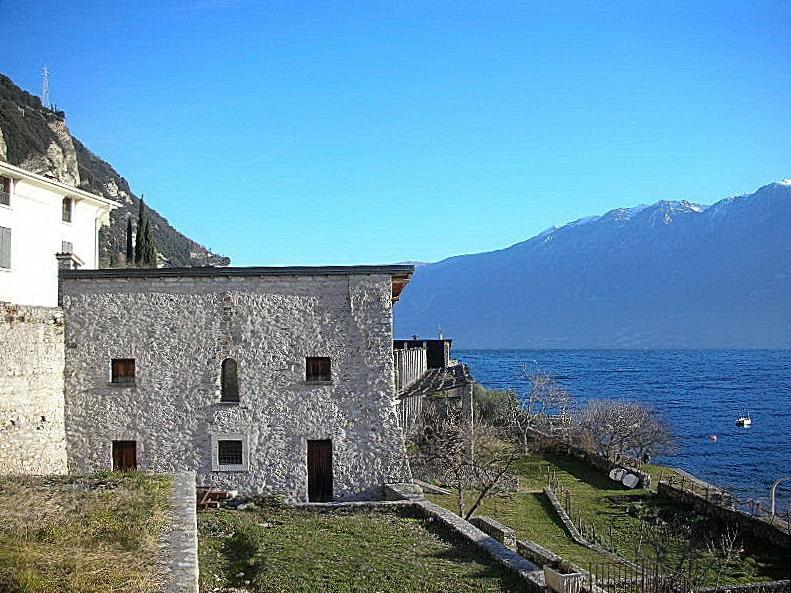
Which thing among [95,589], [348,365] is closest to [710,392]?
[348,365]

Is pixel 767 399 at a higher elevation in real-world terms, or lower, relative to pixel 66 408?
lower

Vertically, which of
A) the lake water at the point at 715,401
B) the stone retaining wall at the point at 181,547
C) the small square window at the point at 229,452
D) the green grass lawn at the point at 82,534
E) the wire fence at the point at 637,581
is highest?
the green grass lawn at the point at 82,534

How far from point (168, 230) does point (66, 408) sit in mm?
76557

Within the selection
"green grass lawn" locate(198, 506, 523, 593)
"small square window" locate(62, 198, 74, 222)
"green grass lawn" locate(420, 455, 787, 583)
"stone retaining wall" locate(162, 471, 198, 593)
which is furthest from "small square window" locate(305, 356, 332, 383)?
"small square window" locate(62, 198, 74, 222)

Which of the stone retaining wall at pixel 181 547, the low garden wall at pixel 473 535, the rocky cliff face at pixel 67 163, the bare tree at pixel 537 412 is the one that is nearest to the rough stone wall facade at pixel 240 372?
the low garden wall at pixel 473 535

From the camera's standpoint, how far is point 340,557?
13.2 meters

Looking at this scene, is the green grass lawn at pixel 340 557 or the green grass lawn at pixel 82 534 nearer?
the green grass lawn at pixel 82 534

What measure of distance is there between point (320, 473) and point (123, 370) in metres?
6.17

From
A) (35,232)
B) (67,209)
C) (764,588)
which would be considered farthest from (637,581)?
(67,209)

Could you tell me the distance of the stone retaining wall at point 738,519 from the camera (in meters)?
19.5

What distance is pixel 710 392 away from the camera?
86.0m

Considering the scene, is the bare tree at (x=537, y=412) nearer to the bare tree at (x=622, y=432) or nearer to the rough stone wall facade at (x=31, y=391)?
the bare tree at (x=622, y=432)

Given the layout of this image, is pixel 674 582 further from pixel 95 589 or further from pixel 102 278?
pixel 102 278

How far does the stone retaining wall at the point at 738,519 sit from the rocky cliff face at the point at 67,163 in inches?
1452
